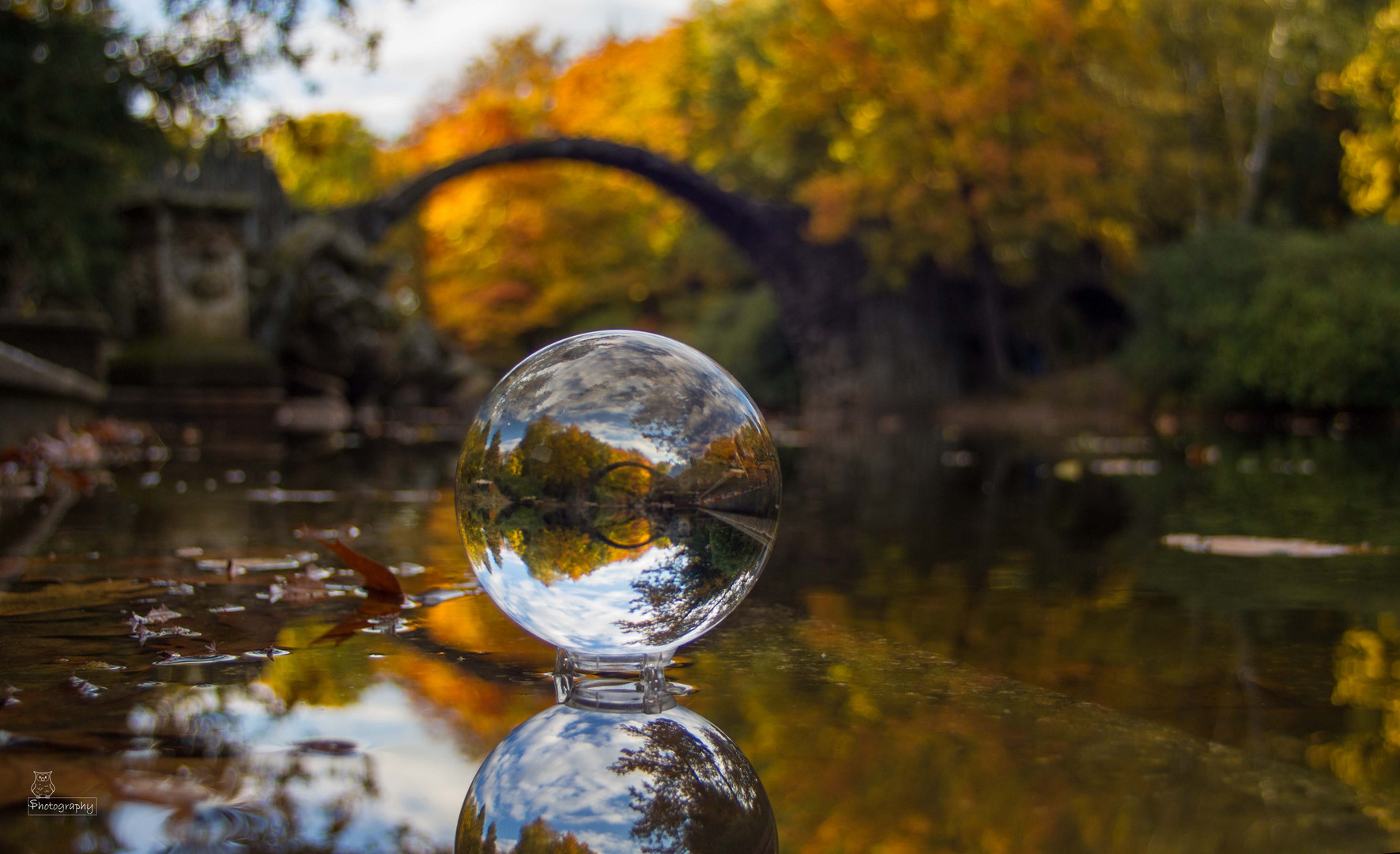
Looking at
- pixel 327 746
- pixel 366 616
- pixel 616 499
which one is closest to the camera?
pixel 327 746

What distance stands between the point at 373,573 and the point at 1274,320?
16.7 m

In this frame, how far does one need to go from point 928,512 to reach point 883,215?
61.6 ft

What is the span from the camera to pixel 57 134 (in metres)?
7.10

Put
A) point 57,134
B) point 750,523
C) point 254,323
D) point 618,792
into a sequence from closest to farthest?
point 618,792 → point 750,523 → point 57,134 → point 254,323

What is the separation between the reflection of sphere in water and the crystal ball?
0.64ft

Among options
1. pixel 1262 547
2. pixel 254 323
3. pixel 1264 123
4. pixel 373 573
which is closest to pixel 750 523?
pixel 373 573

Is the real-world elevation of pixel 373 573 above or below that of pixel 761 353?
below

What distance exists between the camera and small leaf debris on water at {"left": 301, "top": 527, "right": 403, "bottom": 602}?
8.78 feet

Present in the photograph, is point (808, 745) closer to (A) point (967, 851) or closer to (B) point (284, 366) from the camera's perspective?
(A) point (967, 851)

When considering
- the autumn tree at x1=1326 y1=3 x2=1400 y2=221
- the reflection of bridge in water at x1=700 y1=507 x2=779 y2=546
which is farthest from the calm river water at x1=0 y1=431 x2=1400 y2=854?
the autumn tree at x1=1326 y1=3 x2=1400 y2=221

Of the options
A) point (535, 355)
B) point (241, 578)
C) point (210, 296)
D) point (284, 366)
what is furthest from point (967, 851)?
point (284, 366)

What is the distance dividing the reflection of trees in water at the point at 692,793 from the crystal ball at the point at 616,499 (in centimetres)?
23

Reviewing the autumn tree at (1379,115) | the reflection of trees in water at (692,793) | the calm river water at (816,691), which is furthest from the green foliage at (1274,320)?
the reflection of trees in water at (692,793)

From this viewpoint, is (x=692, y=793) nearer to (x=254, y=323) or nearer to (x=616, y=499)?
(x=616, y=499)
